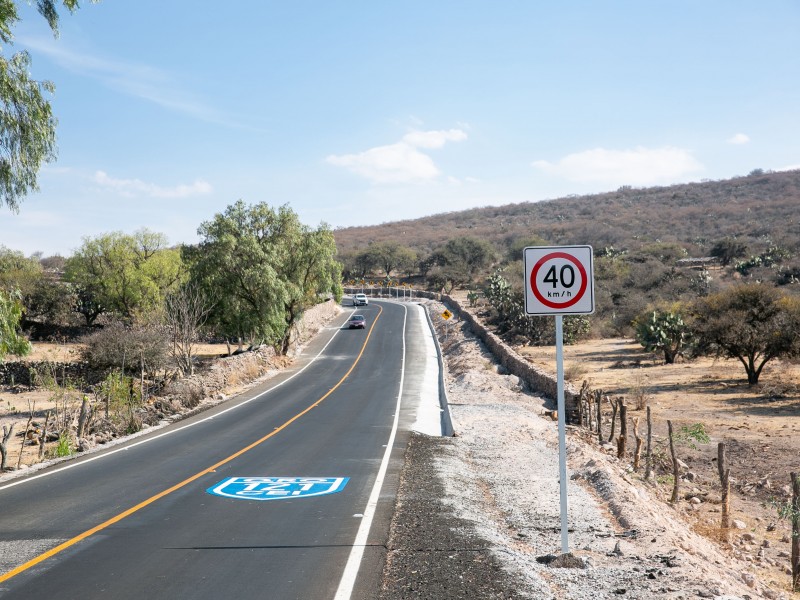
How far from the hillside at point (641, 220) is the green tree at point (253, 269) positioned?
5648 cm

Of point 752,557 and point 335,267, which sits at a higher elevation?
point 335,267

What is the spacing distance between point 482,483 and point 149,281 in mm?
49528

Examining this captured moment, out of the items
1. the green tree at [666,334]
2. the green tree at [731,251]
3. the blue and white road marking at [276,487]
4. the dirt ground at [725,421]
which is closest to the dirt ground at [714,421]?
the dirt ground at [725,421]

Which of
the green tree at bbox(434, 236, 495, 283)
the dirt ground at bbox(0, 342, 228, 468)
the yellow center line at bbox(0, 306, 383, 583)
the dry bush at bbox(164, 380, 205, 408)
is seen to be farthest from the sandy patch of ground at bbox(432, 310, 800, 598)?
the green tree at bbox(434, 236, 495, 283)

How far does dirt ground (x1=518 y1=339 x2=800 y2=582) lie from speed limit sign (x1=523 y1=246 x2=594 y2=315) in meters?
5.84

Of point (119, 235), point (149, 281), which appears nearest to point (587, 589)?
point (149, 281)

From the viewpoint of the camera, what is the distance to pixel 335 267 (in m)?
47.1

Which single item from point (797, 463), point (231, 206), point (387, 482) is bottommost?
point (797, 463)

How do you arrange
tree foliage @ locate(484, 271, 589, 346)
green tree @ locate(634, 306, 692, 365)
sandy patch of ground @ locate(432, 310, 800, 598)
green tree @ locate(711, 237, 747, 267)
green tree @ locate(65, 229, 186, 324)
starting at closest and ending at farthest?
1. sandy patch of ground @ locate(432, 310, 800, 598)
2. green tree @ locate(634, 306, 692, 365)
3. tree foliage @ locate(484, 271, 589, 346)
4. green tree @ locate(65, 229, 186, 324)
5. green tree @ locate(711, 237, 747, 267)

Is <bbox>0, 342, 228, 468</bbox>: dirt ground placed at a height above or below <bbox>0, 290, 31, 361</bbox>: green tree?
below

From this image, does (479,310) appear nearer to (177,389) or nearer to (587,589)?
(177,389)

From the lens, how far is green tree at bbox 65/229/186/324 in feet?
188

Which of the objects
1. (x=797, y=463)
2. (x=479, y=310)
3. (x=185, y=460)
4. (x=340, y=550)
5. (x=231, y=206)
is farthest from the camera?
(x=479, y=310)

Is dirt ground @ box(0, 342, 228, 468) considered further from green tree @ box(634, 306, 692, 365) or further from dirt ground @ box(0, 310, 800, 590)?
green tree @ box(634, 306, 692, 365)
